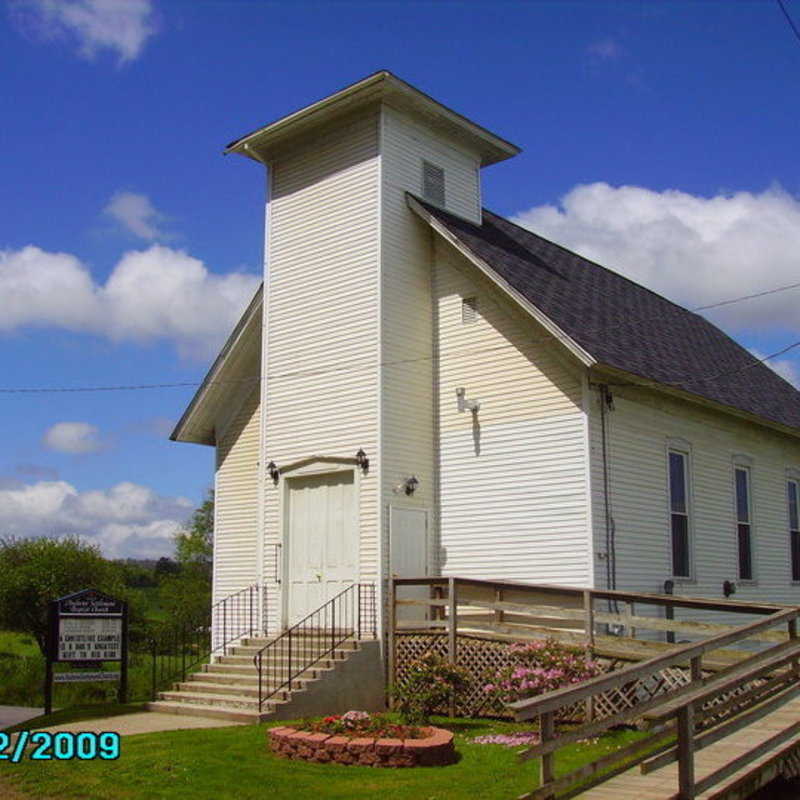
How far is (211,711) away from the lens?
14.4 metres

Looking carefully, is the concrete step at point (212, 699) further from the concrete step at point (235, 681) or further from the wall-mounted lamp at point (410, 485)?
the wall-mounted lamp at point (410, 485)

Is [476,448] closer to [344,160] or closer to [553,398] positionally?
[553,398]

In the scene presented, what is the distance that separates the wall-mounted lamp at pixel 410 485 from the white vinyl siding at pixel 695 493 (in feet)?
9.53

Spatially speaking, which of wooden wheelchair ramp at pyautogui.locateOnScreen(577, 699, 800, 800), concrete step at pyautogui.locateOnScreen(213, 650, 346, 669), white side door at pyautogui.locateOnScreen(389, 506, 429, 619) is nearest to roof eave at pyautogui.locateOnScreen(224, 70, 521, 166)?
white side door at pyautogui.locateOnScreen(389, 506, 429, 619)

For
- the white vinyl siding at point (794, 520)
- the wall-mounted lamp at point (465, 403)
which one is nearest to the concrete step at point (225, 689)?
the wall-mounted lamp at point (465, 403)

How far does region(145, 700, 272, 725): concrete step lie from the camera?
542 inches

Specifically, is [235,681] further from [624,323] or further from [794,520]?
[794,520]

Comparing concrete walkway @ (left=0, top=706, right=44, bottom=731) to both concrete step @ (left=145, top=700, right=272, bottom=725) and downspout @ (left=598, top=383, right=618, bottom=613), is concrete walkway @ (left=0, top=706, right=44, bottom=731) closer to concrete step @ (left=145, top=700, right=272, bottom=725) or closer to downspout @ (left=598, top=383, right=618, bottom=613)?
concrete step @ (left=145, top=700, right=272, bottom=725)

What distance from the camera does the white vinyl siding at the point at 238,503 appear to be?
2031 centimetres

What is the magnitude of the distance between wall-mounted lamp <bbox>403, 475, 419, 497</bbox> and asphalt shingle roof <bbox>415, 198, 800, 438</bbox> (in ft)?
11.2

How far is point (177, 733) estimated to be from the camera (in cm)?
1259

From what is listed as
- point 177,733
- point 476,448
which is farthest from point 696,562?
point 177,733

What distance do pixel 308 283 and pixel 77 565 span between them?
24129mm

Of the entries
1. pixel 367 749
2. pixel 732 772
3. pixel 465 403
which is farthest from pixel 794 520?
pixel 367 749
